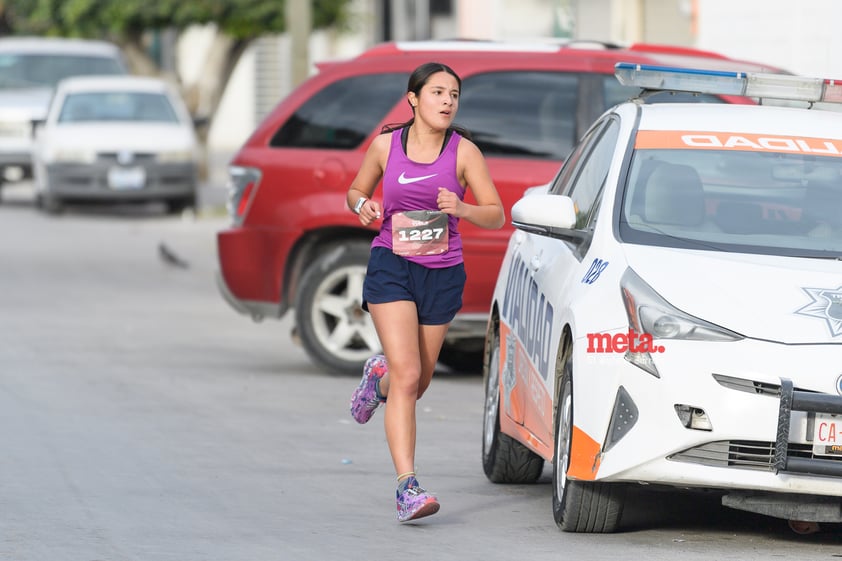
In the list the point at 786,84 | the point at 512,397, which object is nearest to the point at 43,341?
the point at 512,397

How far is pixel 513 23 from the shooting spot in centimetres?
2594

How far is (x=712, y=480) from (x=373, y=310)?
1.64 m

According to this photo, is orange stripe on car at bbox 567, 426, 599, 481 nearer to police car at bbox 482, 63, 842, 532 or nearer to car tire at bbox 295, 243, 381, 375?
police car at bbox 482, 63, 842, 532

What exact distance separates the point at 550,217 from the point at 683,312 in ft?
3.11

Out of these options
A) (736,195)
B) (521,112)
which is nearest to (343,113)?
(521,112)

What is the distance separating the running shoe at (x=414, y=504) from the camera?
6.91m

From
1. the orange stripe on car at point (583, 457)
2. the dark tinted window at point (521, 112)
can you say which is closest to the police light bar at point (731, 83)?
the orange stripe on car at point (583, 457)

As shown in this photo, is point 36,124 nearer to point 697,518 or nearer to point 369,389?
point 369,389

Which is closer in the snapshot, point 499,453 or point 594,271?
point 594,271

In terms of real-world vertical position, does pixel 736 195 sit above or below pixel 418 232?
above

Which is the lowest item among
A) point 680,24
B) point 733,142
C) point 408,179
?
point 680,24

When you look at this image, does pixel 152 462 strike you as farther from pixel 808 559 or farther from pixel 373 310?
pixel 808 559

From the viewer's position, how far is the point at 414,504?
6.92 metres

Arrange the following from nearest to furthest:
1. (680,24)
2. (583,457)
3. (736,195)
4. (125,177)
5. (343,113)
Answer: (583,457)
(736,195)
(343,113)
(680,24)
(125,177)
